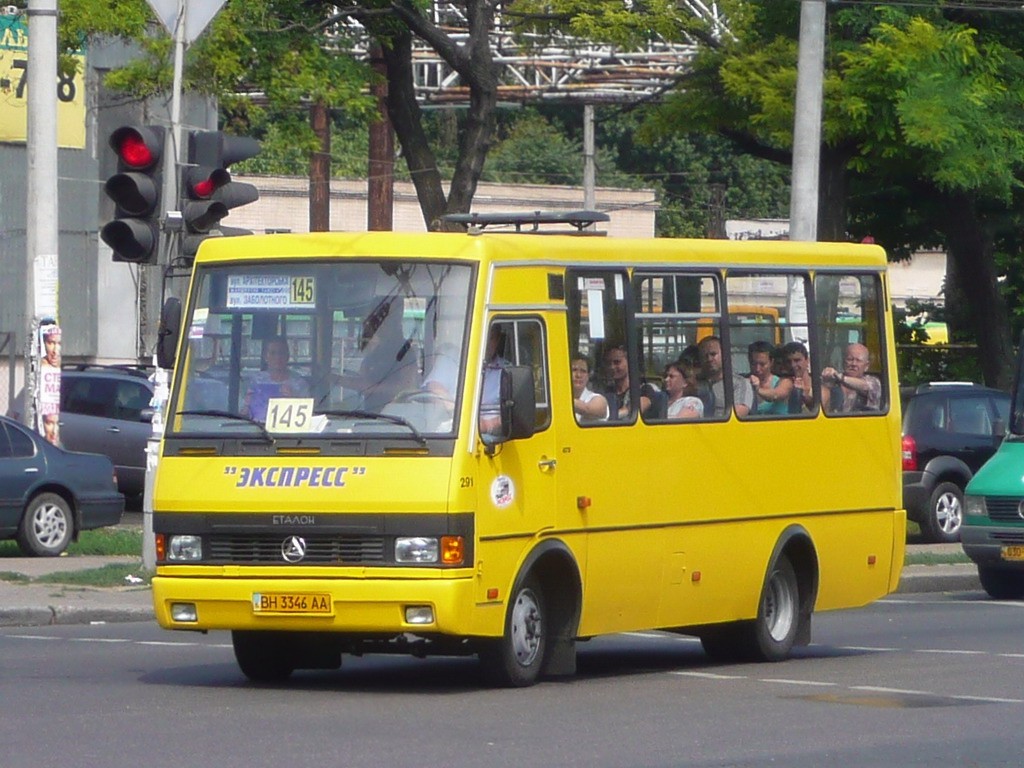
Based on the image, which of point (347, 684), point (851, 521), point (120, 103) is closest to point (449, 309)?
point (347, 684)

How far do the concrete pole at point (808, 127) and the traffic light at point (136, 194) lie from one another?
7.69 m

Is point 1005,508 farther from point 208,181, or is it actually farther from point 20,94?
point 20,94

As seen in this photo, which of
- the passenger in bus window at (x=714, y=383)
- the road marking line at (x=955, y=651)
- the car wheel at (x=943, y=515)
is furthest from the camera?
the car wheel at (x=943, y=515)

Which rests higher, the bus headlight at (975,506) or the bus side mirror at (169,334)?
the bus side mirror at (169,334)

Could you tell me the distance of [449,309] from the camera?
1105 cm

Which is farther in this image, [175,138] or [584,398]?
[175,138]

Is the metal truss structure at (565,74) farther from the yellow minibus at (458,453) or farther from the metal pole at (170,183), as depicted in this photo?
the yellow minibus at (458,453)

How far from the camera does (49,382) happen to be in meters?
20.6

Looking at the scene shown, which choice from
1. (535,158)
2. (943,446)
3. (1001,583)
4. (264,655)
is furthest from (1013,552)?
(535,158)

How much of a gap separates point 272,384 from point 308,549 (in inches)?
37.8

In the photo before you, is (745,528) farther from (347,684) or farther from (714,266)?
(347,684)

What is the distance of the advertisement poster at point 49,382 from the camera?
20156mm

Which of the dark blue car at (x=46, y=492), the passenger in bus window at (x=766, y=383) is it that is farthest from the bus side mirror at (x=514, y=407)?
the dark blue car at (x=46, y=492)

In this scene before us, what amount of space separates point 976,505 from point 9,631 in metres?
8.29
